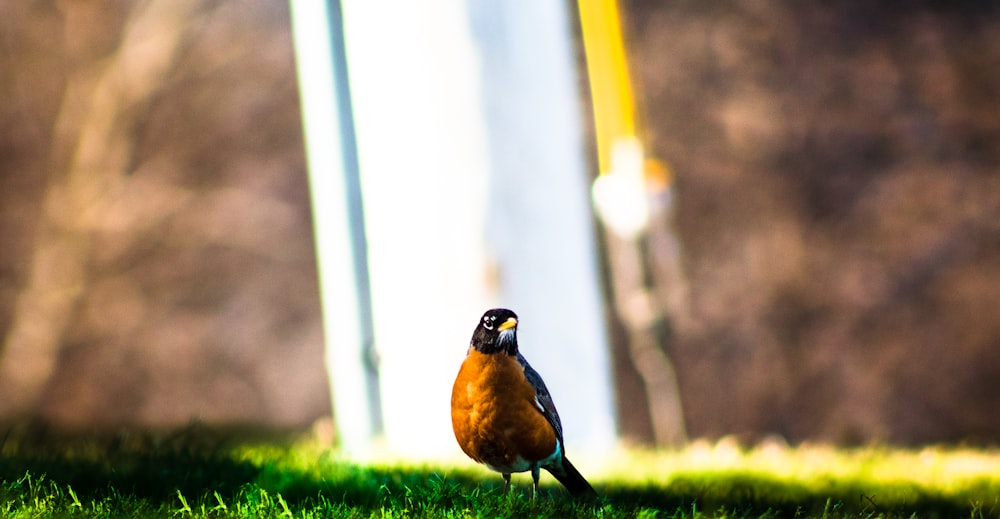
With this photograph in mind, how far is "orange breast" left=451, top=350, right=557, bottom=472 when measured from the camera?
2197 mm

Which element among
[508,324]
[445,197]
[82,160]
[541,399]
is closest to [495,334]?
[508,324]

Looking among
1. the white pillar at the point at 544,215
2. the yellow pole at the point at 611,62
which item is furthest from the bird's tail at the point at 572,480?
the yellow pole at the point at 611,62

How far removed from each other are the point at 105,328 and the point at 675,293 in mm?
6634

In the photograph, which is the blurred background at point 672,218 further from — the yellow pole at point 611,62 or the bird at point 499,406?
the bird at point 499,406

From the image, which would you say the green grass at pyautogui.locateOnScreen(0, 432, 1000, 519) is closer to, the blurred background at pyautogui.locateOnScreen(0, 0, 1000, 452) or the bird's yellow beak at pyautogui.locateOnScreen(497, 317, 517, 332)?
the bird's yellow beak at pyautogui.locateOnScreen(497, 317, 517, 332)

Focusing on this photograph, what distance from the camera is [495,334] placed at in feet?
7.38

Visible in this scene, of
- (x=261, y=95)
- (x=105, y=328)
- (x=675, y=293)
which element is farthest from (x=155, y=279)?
(x=675, y=293)

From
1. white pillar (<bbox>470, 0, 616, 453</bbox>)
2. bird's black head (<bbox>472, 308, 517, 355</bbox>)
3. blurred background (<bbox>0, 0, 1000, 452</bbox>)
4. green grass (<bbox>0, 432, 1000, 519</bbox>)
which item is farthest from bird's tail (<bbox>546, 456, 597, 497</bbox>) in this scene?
blurred background (<bbox>0, 0, 1000, 452</bbox>)

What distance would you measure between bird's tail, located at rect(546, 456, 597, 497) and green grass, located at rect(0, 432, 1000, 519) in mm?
33

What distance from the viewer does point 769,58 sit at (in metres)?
12.7

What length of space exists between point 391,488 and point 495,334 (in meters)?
0.47

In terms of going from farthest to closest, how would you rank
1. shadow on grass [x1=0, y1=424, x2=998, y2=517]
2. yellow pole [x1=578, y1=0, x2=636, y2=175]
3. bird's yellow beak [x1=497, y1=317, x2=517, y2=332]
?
yellow pole [x1=578, y1=0, x2=636, y2=175]
shadow on grass [x1=0, y1=424, x2=998, y2=517]
bird's yellow beak [x1=497, y1=317, x2=517, y2=332]

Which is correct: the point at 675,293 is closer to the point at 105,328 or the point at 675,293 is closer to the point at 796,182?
the point at 796,182

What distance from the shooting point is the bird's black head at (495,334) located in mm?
2234
